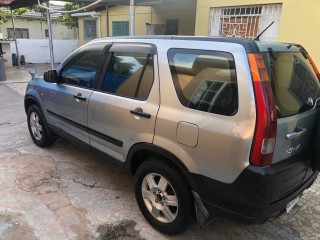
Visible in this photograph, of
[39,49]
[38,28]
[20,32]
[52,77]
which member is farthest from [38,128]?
[38,28]

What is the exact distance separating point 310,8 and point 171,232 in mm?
5320

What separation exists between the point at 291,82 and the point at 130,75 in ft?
4.72

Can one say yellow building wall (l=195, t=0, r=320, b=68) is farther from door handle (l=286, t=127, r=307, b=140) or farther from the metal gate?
door handle (l=286, t=127, r=307, b=140)

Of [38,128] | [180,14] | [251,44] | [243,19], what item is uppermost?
[180,14]

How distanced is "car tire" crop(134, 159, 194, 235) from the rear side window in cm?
64

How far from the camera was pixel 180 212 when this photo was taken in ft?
8.05

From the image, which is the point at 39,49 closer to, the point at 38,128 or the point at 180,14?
the point at 180,14

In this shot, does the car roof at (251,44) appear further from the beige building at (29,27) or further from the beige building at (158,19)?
the beige building at (29,27)

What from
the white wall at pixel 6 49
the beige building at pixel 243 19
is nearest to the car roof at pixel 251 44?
the beige building at pixel 243 19

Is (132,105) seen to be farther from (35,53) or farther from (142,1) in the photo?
(35,53)

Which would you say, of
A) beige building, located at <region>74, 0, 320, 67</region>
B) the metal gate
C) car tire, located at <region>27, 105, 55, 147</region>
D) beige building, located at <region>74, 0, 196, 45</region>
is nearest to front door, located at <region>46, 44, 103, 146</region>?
car tire, located at <region>27, 105, 55, 147</region>

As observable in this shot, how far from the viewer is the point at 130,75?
2840mm

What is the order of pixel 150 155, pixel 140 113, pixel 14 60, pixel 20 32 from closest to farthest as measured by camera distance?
1. pixel 140 113
2. pixel 150 155
3. pixel 14 60
4. pixel 20 32

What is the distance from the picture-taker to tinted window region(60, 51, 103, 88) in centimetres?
328
